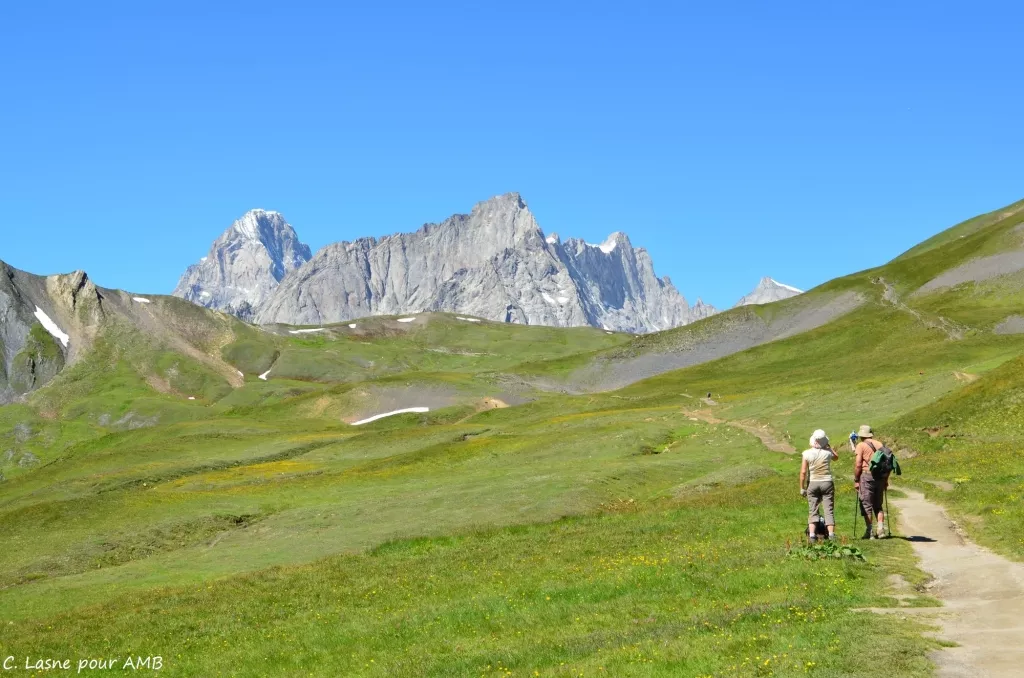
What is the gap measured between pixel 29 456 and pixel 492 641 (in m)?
203

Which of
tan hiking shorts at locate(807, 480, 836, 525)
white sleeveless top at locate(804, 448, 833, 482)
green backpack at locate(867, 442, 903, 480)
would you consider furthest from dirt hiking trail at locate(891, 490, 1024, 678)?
white sleeveless top at locate(804, 448, 833, 482)

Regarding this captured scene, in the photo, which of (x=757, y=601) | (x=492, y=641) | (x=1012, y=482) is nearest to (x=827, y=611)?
(x=757, y=601)

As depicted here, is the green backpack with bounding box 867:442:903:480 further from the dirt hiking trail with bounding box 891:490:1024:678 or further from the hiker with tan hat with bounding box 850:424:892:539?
the dirt hiking trail with bounding box 891:490:1024:678

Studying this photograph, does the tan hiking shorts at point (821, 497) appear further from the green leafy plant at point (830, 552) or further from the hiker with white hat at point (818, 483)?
the green leafy plant at point (830, 552)

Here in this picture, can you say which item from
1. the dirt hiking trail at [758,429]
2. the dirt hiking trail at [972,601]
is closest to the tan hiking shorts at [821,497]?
the dirt hiking trail at [972,601]

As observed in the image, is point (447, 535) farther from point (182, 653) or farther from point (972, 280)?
point (972, 280)

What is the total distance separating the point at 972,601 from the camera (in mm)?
21188

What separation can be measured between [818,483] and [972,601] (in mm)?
8293

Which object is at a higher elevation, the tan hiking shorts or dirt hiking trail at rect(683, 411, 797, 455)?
dirt hiking trail at rect(683, 411, 797, 455)

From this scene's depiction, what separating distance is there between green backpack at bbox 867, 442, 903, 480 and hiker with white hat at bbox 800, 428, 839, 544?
1696 mm

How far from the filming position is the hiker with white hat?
29125mm

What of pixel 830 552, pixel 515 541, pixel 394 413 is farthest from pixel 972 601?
pixel 394 413

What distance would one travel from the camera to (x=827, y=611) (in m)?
20.7

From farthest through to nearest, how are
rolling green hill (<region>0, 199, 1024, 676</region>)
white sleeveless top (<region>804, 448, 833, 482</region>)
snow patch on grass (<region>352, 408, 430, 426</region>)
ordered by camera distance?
snow patch on grass (<region>352, 408, 430, 426</region>), white sleeveless top (<region>804, 448, 833, 482</region>), rolling green hill (<region>0, 199, 1024, 676</region>)
